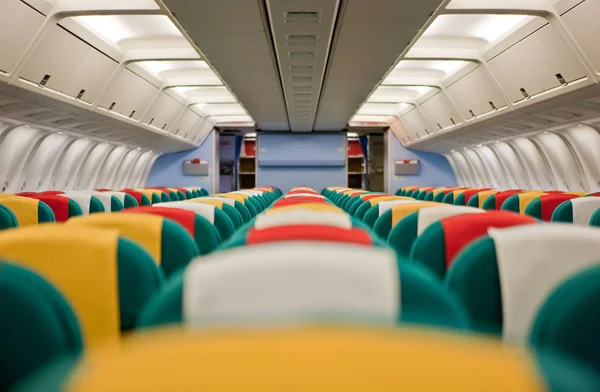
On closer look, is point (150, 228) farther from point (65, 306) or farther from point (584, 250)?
point (584, 250)

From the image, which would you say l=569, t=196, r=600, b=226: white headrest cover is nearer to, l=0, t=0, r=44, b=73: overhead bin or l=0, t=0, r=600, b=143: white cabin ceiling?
l=0, t=0, r=600, b=143: white cabin ceiling

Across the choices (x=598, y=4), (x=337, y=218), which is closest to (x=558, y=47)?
(x=598, y=4)

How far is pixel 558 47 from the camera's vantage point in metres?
7.84

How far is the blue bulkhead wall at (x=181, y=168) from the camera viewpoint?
21641 mm

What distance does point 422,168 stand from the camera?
2208 cm

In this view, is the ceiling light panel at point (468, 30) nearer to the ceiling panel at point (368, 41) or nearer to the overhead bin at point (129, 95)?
the ceiling panel at point (368, 41)

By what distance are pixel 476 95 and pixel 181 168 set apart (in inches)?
524

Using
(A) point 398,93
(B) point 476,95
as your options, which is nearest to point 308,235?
(B) point 476,95

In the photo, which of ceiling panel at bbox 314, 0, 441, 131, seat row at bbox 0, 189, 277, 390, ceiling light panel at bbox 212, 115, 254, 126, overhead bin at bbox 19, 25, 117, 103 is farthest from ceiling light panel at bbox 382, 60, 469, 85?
seat row at bbox 0, 189, 277, 390

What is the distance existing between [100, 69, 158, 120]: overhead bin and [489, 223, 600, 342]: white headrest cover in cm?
1026

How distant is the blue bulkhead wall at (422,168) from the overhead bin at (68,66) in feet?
45.2

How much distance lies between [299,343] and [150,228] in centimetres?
183

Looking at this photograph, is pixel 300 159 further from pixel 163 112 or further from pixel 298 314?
pixel 298 314

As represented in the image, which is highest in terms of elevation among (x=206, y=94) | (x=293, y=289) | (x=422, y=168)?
(x=206, y=94)
